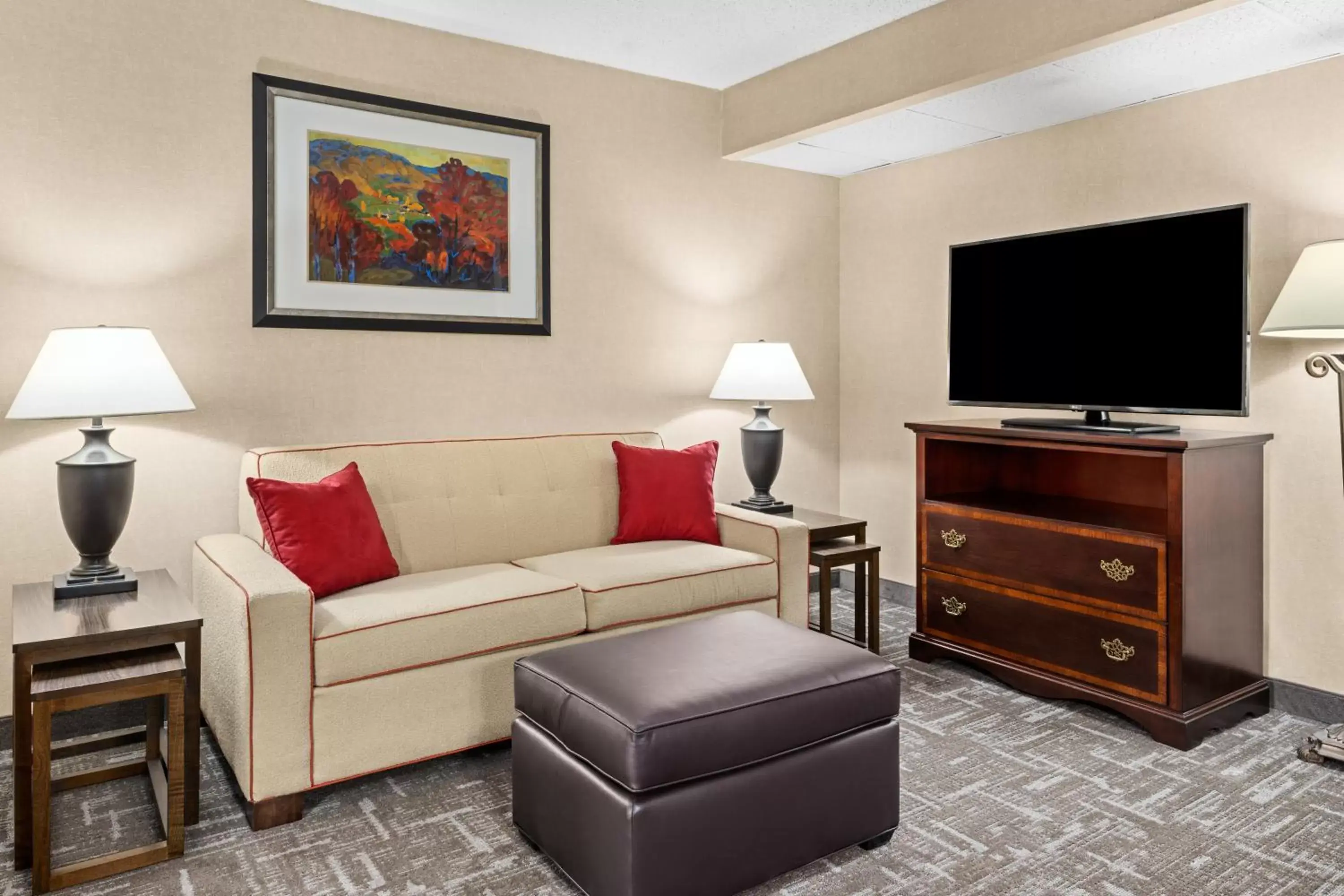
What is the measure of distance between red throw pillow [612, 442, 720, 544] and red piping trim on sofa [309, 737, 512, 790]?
3.32 ft

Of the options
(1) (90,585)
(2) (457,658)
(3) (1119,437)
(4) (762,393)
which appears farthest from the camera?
(4) (762,393)

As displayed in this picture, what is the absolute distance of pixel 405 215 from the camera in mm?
3449

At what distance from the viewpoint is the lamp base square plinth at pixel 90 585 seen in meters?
2.47

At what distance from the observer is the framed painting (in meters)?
3.21

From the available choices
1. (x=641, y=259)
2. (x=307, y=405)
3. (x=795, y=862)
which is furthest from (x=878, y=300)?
(x=795, y=862)

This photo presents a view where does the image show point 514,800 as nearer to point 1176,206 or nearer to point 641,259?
point 641,259

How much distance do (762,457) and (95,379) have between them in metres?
2.50

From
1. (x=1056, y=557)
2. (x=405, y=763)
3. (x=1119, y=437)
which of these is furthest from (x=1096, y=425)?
(x=405, y=763)

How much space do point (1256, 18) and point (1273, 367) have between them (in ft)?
3.67

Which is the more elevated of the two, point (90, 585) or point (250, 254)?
point (250, 254)

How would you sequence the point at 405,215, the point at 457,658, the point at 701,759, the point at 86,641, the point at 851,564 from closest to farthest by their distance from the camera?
1. the point at 701,759
2. the point at 86,641
3. the point at 457,658
4. the point at 405,215
5. the point at 851,564

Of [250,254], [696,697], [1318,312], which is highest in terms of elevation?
[250,254]

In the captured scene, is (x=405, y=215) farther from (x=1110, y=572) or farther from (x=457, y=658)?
(x=1110, y=572)

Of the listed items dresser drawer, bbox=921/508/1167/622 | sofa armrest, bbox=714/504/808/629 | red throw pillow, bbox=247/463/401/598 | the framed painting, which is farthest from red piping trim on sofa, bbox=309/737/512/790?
dresser drawer, bbox=921/508/1167/622
